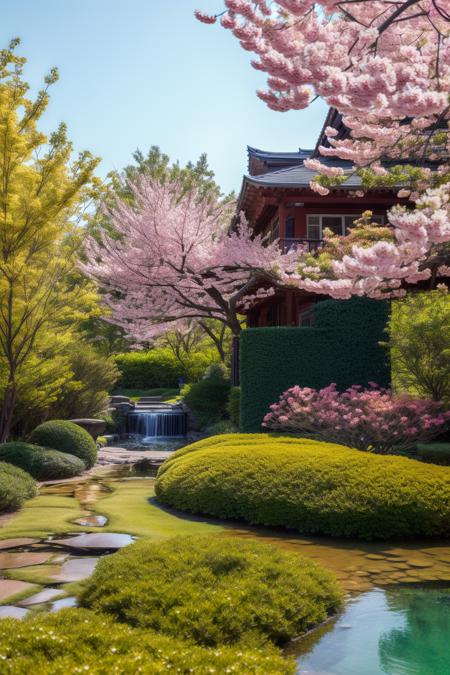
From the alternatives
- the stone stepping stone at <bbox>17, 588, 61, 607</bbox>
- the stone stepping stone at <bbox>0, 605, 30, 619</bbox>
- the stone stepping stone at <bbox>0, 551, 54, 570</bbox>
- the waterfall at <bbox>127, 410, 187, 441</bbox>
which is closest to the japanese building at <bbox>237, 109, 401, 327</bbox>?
the waterfall at <bbox>127, 410, 187, 441</bbox>

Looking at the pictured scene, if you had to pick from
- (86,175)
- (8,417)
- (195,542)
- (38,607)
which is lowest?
(38,607)

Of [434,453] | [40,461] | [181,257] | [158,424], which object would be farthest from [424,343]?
[158,424]

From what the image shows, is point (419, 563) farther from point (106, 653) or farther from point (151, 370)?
point (151, 370)

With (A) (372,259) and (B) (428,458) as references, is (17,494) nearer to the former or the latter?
(A) (372,259)

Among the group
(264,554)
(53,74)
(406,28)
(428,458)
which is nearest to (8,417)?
(53,74)

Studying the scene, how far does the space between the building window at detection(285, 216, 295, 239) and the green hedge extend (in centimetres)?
971

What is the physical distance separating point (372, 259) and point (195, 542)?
11.7ft

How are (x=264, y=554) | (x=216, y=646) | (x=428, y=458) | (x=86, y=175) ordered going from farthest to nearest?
(x=86, y=175), (x=428, y=458), (x=264, y=554), (x=216, y=646)

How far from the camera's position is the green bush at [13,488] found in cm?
853

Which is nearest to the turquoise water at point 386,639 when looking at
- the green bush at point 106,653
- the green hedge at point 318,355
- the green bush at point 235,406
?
the green bush at point 106,653

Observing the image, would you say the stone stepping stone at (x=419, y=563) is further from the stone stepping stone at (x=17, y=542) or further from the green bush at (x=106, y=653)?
the stone stepping stone at (x=17, y=542)

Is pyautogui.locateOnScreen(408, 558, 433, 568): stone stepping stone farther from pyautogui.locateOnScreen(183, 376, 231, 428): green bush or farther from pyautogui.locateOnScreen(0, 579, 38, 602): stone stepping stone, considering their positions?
pyautogui.locateOnScreen(183, 376, 231, 428): green bush

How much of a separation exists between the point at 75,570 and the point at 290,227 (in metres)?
19.5

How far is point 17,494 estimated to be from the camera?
8.71m
